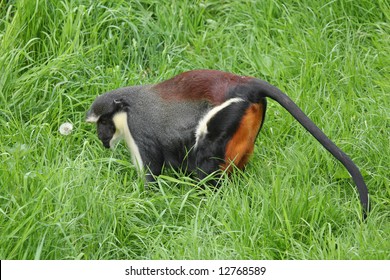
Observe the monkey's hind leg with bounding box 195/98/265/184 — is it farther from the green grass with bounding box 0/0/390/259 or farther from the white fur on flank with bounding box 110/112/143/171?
the white fur on flank with bounding box 110/112/143/171

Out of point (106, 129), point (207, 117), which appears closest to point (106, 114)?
point (106, 129)

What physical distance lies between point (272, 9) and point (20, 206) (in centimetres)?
289

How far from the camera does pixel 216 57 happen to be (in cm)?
685

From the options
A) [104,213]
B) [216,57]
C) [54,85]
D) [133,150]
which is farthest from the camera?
[216,57]

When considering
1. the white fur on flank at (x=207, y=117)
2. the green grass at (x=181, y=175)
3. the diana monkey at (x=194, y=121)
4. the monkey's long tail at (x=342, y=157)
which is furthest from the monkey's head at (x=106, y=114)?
the monkey's long tail at (x=342, y=157)

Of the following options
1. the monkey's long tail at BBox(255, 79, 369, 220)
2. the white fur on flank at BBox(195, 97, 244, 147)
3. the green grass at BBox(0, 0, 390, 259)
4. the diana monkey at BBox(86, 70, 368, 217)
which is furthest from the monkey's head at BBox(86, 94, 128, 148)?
the monkey's long tail at BBox(255, 79, 369, 220)

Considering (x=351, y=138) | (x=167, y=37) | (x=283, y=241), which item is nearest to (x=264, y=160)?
(x=351, y=138)

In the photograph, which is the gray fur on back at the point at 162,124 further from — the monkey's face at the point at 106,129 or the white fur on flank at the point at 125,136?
the monkey's face at the point at 106,129

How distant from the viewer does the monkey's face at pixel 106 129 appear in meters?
5.92

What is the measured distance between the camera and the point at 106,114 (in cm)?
589

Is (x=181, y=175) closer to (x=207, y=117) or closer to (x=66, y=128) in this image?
(x=207, y=117)

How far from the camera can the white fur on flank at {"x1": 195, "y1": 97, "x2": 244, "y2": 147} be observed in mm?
5457

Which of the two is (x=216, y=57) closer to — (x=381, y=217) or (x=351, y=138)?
(x=351, y=138)

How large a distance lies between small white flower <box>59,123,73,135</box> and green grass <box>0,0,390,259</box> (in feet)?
0.15
